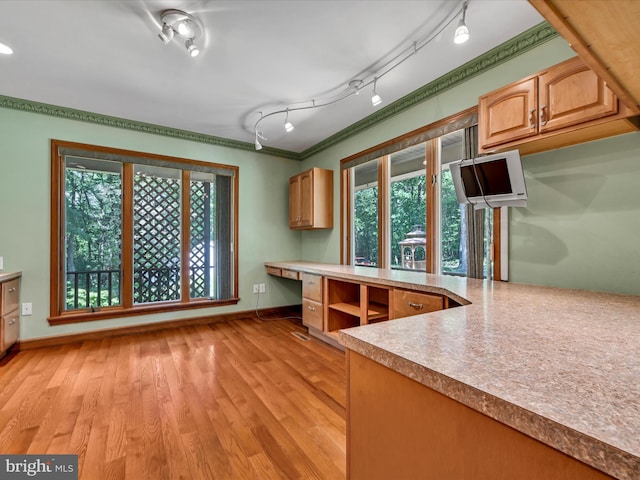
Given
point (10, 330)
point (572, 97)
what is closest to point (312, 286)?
point (572, 97)

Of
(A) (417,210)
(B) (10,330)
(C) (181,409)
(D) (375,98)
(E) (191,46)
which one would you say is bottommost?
(C) (181,409)

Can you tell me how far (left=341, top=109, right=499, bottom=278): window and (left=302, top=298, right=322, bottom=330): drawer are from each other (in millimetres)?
865

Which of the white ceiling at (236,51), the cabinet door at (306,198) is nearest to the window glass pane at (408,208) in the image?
the white ceiling at (236,51)

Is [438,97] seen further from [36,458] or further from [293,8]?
[36,458]

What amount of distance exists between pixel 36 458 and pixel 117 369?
43.9 inches

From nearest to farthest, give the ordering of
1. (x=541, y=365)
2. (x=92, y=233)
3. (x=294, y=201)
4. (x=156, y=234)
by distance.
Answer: (x=541, y=365) → (x=92, y=233) → (x=156, y=234) → (x=294, y=201)

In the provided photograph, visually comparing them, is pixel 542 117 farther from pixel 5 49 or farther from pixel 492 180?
pixel 5 49

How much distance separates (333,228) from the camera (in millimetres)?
4188

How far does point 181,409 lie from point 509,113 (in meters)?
2.88

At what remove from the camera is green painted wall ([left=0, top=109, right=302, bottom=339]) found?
301 cm

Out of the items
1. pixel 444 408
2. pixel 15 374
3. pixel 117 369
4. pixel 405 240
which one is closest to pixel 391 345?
pixel 444 408

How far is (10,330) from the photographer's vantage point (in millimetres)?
2828

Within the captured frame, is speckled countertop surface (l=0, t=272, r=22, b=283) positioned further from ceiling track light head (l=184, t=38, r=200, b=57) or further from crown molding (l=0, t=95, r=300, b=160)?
ceiling track light head (l=184, t=38, r=200, b=57)

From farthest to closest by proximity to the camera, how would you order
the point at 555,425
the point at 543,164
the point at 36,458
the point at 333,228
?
the point at 333,228, the point at 543,164, the point at 36,458, the point at 555,425
